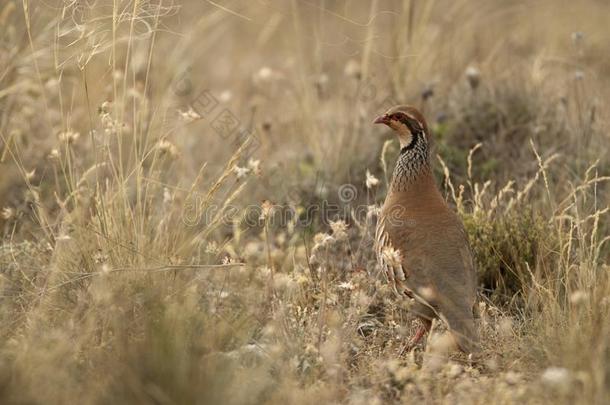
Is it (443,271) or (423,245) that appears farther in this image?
(423,245)

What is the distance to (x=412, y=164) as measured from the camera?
537 centimetres

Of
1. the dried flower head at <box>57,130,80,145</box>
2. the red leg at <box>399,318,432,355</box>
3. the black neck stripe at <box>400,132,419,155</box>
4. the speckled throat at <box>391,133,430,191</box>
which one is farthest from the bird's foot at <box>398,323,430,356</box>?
Answer: the dried flower head at <box>57,130,80,145</box>

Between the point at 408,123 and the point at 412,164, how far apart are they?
0.30 meters

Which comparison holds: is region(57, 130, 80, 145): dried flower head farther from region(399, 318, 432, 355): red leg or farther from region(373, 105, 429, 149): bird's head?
region(399, 318, 432, 355): red leg

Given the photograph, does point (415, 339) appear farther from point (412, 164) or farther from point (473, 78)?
point (473, 78)

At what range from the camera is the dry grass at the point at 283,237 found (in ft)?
12.9

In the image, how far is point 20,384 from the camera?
3.50 meters

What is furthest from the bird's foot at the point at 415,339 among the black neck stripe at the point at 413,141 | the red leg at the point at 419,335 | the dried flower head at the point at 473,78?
the dried flower head at the point at 473,78

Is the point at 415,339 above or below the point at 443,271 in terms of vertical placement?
below

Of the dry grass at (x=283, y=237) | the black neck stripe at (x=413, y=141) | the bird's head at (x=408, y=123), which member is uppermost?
the bird's head at (x=408, y=123)

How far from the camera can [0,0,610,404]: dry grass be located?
393 cm

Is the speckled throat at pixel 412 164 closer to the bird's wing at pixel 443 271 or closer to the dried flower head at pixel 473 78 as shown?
the bird's wing at pixel 443 271

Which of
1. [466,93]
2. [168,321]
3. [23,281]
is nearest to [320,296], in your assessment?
[168,321]

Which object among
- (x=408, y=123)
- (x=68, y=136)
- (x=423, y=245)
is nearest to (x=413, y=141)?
(x=408, y=123)
